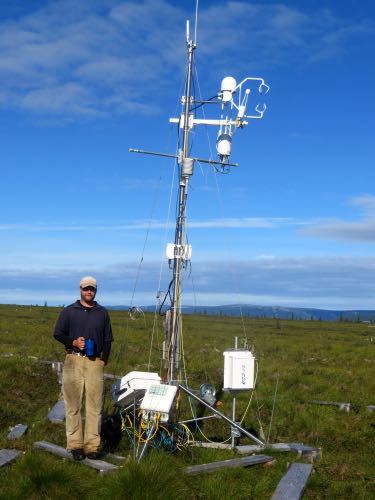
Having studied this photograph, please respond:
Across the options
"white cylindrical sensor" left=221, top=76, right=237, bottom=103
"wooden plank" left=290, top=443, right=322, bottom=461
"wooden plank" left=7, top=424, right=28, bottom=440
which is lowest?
"wooden plank" left=7, top=424, right=28, bottom=440

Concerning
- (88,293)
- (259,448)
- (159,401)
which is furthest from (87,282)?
(259,448)

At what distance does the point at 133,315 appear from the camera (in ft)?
38.0

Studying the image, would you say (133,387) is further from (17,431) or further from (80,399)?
(17,431)

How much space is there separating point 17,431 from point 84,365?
2.50 m

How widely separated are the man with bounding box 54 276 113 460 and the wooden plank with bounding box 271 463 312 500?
2682 millimetres

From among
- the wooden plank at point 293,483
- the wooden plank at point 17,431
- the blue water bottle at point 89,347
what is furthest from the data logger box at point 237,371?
the wooden plank at point 17,431

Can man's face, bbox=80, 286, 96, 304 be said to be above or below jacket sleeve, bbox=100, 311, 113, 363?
above

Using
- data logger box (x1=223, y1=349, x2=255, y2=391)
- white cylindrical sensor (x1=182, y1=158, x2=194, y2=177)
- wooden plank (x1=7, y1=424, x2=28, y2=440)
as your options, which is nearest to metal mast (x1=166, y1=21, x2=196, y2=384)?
white cylindrical sensor (x1=182, y1=158, x2=194, y2=177)

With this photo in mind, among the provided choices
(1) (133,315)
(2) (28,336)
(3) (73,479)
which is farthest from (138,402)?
(2) (28,336)

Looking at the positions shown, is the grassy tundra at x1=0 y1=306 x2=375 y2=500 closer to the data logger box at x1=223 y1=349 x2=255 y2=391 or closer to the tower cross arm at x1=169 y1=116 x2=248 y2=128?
the data logger box at x1=223 y1=349 x2=255 y2=391

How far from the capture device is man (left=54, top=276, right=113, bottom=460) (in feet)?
29.3

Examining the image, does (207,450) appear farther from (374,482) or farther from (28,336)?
(28,336)

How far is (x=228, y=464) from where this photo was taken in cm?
872

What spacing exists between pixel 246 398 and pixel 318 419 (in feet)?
8.14
